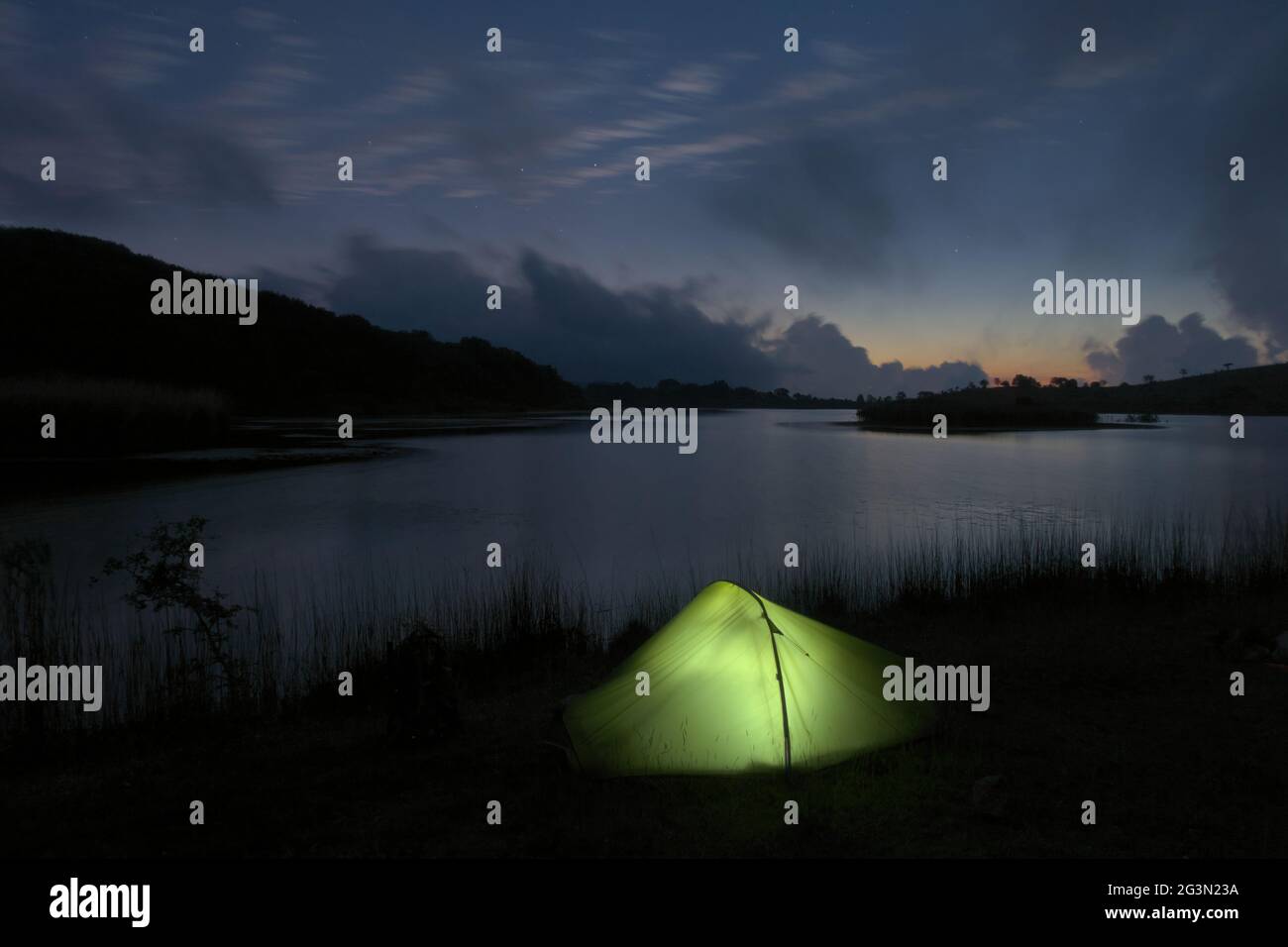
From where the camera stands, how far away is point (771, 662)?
18.8 feet

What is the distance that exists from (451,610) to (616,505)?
1981 centimetres

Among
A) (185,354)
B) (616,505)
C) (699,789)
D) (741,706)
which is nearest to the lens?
(699,789)

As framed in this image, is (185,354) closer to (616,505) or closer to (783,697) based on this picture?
(616,505)

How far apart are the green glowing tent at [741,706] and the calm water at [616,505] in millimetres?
9915

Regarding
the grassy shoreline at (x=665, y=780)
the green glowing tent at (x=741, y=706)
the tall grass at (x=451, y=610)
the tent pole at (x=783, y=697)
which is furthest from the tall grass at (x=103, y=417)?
the tent pole at (x=783, y=697)

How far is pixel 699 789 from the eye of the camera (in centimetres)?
528

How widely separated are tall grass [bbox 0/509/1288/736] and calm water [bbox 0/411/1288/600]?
7.90 ft

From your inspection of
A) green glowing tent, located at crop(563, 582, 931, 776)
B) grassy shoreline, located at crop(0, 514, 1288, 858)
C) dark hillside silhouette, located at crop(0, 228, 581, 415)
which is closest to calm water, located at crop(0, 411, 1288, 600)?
grassy shoreline, located at crop(0, 514, 1288, 858)

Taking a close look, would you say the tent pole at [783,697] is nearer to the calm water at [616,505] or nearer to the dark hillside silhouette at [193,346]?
the calm water at [616,505]

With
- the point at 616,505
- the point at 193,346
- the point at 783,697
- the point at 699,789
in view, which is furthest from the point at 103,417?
the point at 193,346

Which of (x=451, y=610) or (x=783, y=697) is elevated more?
(x=783, y=697)

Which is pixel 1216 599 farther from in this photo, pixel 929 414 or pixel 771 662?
pixel 929 414
